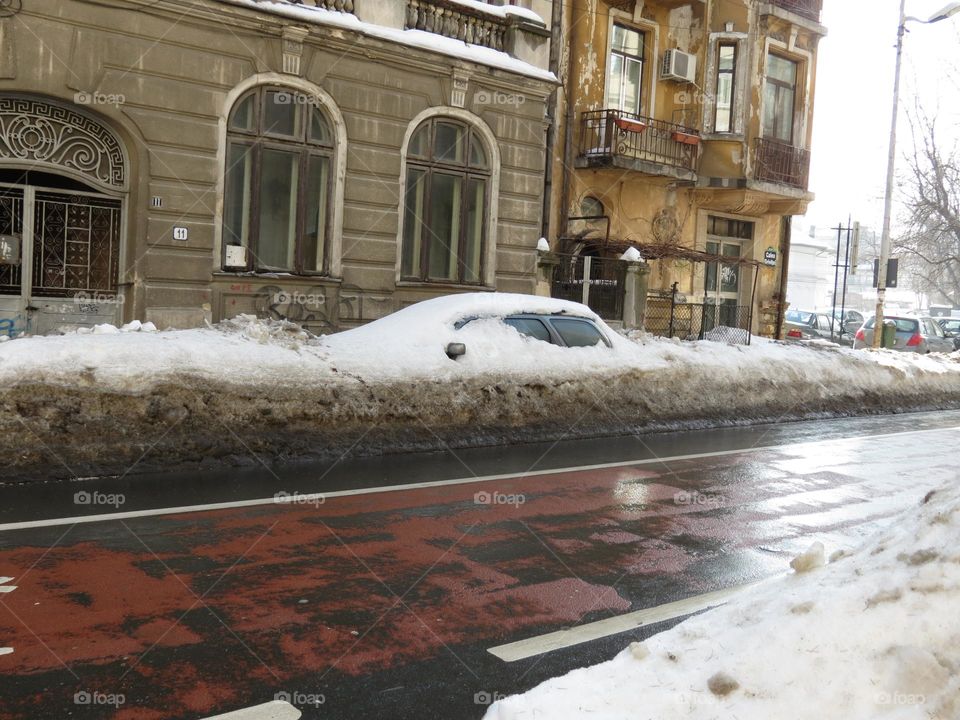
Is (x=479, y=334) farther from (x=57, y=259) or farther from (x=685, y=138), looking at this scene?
(x=685, y=138)

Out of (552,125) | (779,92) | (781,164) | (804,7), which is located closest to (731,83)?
(779,92)

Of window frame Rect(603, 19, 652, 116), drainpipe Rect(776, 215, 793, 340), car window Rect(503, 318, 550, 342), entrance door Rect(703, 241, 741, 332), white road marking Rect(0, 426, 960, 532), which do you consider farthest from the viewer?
drainpipe Rect(776, 215, 793, 340)

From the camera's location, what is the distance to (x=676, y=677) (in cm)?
355

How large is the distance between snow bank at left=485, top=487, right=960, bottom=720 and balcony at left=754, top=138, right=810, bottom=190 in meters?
21.7

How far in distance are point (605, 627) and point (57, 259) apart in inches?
408

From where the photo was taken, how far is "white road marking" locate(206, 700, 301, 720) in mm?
3746

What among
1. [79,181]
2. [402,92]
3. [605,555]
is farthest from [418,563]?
[402,92]

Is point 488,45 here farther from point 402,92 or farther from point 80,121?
point 80,121

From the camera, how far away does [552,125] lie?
20766 millimetres

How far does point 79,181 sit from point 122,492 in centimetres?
677

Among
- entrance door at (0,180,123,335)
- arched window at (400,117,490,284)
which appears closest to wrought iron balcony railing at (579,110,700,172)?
arched window at (400,117,490,284)

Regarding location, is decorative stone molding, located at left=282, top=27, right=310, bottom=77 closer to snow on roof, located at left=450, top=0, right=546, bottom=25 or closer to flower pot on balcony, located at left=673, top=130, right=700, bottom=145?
snow on roof, located at left=450, top=0, right=546, bottom=25

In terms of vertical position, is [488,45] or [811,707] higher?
[488,45]

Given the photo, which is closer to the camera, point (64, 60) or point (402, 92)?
point (64, 60)
